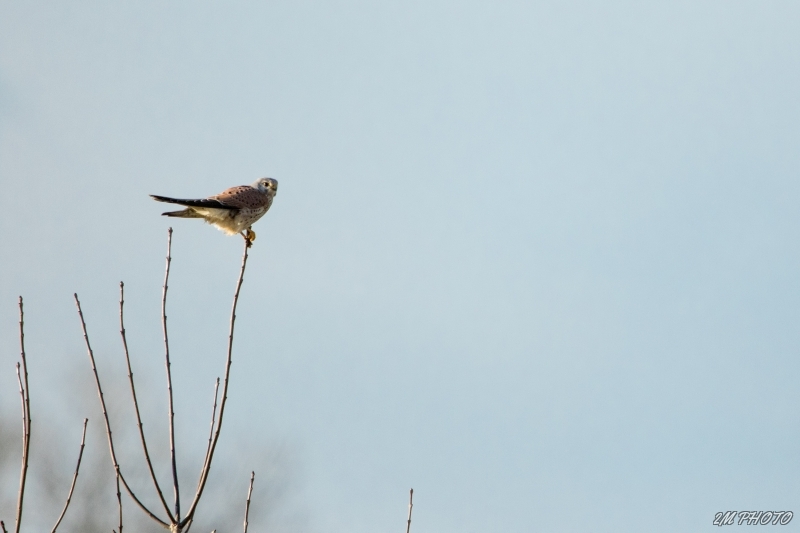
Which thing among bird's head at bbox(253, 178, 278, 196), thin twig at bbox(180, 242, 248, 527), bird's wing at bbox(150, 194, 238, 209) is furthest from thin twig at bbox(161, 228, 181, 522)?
bird's head at bbox(253, 178, 278, 196)

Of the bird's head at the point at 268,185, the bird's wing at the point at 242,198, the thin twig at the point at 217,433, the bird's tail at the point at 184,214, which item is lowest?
the thin twig at the point at 217,433

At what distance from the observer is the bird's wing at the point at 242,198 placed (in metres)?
5.30

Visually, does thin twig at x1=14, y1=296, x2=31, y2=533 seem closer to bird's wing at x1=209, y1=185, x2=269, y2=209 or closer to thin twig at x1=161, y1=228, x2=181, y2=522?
thin twig at x1=161, y1=228, x2=181, y2=522

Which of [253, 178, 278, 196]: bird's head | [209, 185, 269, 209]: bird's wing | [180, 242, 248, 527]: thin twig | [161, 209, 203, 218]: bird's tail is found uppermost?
[253, 178, 278, 196]: bird's head

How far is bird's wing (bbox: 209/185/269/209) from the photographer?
5297 mm

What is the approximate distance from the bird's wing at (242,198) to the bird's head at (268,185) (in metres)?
0.11

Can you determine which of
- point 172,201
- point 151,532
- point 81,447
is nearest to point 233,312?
point 81,447

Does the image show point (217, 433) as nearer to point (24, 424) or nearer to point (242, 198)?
point (24, 424)

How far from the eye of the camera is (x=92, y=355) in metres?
2.79

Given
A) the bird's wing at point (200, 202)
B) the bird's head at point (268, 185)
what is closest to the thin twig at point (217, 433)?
the bird's wing at point (200, 202)

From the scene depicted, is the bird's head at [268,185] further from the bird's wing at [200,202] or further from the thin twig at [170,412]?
the thin twig at [170,412]

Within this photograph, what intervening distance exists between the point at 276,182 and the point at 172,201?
1.26 metres

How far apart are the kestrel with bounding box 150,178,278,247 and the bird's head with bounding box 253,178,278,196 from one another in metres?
0.21

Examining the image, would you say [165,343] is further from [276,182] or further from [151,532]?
[151,532]
